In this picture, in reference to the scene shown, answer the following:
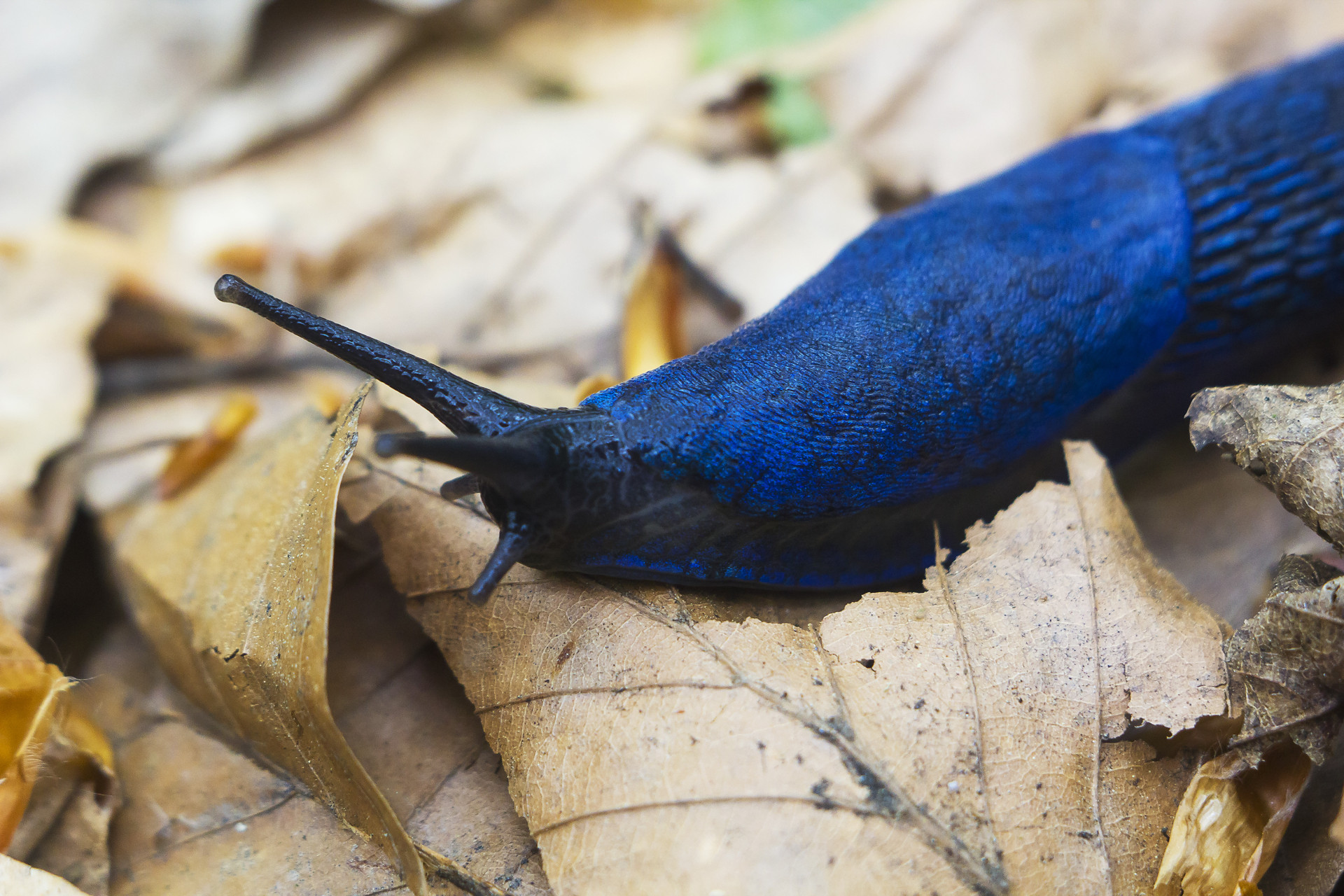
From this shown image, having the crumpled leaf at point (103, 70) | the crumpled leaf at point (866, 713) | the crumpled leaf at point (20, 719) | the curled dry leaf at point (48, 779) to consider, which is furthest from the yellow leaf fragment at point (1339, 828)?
the crumpled leaf at point (103, 70)

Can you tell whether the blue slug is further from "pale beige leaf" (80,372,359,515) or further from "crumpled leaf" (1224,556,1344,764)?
"pale beige leaf" (80,372,359,515)

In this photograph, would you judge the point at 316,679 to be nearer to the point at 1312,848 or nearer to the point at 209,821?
the point at 209,821

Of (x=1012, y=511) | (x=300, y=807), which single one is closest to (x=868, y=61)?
(x=1012, y=511)

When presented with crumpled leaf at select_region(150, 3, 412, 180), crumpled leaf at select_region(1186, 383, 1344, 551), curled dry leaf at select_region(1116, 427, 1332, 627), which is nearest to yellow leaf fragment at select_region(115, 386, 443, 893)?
crumpled leaf at select_region(1186, 383, 1344, 551)

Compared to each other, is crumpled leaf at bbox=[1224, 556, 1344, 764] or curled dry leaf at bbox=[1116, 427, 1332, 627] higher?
crumpled leaf at bbox=[1224, 556, 1344, 764]

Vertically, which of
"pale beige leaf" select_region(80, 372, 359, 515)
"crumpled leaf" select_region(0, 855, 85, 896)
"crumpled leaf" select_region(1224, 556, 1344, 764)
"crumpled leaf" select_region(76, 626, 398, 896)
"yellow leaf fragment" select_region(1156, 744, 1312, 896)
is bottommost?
"crumpled leaf" select_region(76, 626, 398, 896)

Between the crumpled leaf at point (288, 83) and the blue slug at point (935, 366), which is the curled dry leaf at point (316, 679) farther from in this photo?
the crumpled leaf at point (288, 83)


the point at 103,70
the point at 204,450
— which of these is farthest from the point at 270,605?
the point at 103,70

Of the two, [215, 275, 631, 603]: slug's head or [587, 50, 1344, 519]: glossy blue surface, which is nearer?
[215, 275, 631, 603]: slug's head
